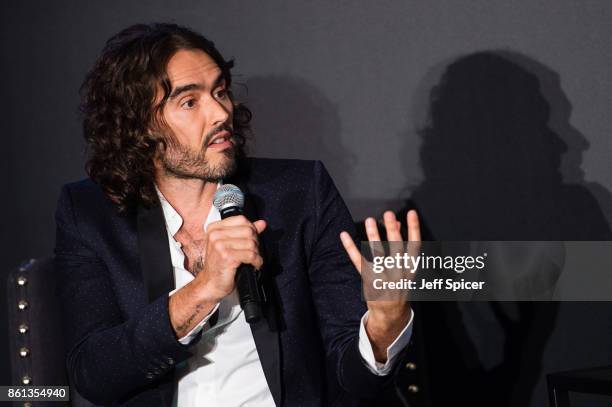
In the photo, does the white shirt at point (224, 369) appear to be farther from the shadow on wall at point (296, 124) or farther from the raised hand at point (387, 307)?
the shadow on wall at point (296, 124)

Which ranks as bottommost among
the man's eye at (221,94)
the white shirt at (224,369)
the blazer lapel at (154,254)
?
the white shirt at (224,369)

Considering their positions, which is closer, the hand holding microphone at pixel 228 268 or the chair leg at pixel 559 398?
the hand holding microphone at pixel 228 268

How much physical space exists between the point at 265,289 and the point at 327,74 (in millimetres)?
898

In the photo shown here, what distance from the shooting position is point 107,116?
85.7 inches

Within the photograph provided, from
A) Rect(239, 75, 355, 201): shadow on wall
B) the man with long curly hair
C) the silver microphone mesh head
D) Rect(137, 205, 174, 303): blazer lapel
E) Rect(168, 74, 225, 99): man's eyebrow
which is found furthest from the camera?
Rect(239, 75, 355, 201): shadow on wall

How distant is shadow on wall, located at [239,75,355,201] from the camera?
99.0 inches

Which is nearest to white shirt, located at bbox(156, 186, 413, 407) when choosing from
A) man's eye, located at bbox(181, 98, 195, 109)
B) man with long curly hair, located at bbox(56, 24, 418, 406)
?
man with long curly hair, located at bbox(56, 24, 418, 406)

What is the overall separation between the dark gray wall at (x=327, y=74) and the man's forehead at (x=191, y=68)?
22.2 inches

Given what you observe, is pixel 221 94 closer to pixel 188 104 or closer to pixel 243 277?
pixel 188 104

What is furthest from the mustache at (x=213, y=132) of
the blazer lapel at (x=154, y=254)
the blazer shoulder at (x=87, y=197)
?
the blazer shoulder at (x=87, y=197)

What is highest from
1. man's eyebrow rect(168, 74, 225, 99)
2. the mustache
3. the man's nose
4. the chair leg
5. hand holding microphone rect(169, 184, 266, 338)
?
man's eyebrow rect(168, 74, 225, 99)

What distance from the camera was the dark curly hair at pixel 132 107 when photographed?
2.03m

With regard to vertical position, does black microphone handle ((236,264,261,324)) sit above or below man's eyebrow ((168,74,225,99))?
below

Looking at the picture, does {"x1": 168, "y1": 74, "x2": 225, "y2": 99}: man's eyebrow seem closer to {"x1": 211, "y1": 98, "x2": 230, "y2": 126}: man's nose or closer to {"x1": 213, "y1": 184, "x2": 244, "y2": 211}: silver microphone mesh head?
{"x1": 211, "y1": 98, "x2": 230, "y2": 126}: man's nose
